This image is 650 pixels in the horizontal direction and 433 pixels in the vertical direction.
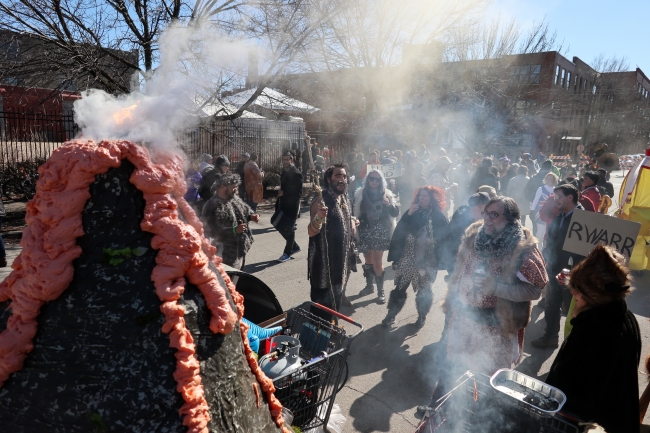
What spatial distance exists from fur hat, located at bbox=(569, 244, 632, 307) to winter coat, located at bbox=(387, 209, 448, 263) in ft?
9.36

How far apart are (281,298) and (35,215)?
5.53m

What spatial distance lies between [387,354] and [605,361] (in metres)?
2.71

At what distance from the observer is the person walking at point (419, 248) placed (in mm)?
5758

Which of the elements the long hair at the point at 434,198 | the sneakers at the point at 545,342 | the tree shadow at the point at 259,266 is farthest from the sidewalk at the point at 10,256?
the sneakers at the point at 545,342

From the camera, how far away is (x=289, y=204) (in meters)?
9.03

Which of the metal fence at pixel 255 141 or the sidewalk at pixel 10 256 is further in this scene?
the metal fence at pixel 255 141

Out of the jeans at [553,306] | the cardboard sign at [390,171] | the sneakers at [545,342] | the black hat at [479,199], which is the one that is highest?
the black hat at [479,199]

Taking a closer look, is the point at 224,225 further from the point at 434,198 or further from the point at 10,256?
the point at 10,256

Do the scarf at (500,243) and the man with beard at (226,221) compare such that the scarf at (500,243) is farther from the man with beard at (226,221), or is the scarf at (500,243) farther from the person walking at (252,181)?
the person walking at (252,181)

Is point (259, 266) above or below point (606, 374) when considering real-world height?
below

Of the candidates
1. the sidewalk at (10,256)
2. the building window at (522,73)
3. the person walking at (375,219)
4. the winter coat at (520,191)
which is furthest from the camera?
the building window at (522,73)

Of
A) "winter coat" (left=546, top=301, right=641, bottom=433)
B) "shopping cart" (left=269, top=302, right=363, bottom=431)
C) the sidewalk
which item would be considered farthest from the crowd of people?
the sidewalk

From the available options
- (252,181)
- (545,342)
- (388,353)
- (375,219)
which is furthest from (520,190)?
(388,353)

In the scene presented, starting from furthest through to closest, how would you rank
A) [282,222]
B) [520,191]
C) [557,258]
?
1. [520,191]
2. [282,222]
3. [557,258]
